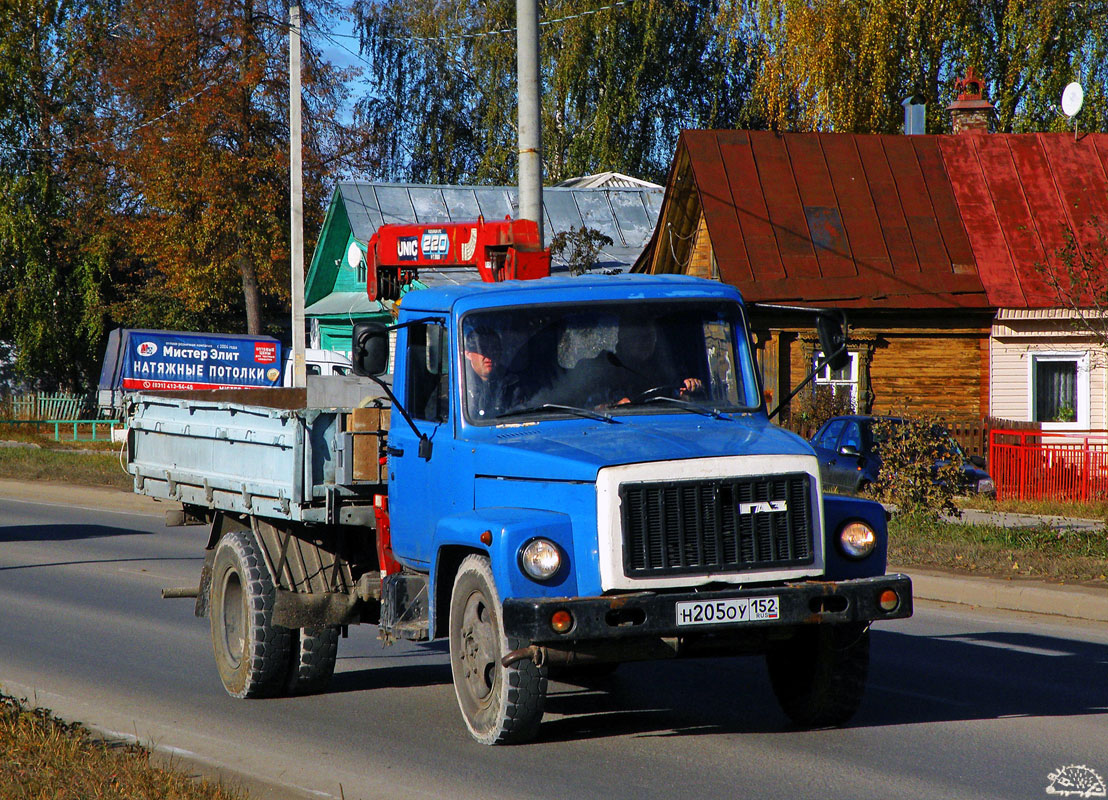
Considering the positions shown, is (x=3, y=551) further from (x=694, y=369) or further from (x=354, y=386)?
(x=694, y=369)

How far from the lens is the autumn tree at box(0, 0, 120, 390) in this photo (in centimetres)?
4788

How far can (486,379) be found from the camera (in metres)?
7.33

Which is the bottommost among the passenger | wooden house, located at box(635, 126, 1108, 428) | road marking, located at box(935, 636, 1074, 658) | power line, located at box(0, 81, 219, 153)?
road marking, located at box(935, 636, 1074, 658)

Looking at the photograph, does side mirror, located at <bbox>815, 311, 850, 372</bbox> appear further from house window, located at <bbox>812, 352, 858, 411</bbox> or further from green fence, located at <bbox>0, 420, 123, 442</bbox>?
green fence, located at <bbox>0, 420, 123, 442</bbox>

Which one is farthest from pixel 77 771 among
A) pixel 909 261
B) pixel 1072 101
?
pixel 1072 101

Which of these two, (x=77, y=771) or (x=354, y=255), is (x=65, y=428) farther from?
(x=77, y=771)

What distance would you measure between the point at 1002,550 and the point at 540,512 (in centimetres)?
898

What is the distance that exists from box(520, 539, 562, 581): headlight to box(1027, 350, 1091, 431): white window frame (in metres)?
23.4

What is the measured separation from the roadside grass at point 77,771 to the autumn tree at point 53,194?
144ft

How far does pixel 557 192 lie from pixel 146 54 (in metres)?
15.0

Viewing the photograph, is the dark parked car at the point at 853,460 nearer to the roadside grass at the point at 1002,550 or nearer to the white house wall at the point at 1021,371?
the roadside grass at the point at 1002,550

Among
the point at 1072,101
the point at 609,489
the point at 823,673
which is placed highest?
the point at 1072,101

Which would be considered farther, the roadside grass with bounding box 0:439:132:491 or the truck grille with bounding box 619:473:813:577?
the roadside grass with bounding box 0:439:132:491

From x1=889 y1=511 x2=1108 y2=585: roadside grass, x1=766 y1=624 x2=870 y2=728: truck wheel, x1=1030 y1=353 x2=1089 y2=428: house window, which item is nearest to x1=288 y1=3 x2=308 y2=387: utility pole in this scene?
x1=889 y1=511 x2=1108 y2=585: roadside grass
